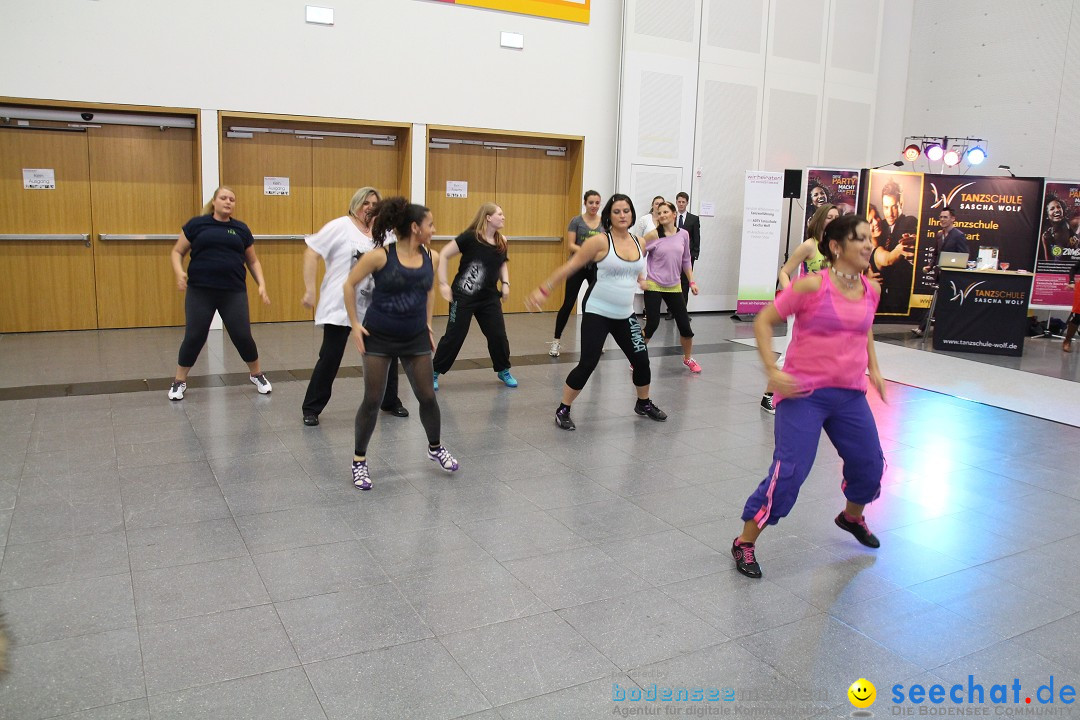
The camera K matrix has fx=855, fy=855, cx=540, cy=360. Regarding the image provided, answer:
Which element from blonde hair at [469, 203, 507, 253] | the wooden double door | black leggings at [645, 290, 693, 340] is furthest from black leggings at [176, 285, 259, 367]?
the wooden double door

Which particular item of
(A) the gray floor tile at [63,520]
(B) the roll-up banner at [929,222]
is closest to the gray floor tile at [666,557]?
(A) the gray floor tile at [63,520]

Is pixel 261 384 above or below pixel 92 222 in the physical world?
below

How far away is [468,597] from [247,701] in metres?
1.02

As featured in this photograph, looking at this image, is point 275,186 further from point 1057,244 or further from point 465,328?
point 1057,244

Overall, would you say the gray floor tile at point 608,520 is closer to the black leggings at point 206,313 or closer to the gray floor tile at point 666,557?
the gray floor tile at point 666,557

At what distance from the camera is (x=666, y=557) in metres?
4.03

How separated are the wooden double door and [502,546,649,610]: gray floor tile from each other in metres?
7.66

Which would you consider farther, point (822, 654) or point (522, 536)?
point (522, 536)

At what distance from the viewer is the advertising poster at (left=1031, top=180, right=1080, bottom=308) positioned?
1154 cm

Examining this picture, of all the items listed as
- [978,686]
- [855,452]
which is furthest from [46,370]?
[978,686]

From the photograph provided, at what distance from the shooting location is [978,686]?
3002 mm

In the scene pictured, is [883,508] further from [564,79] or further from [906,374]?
[564,79]

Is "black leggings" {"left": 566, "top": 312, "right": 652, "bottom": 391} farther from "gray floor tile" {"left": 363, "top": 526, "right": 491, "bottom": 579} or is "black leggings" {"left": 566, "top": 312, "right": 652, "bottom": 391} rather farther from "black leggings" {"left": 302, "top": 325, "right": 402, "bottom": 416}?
"gray floor tile" {"left": 363, "top": 526, "right": 491, "bottom": 579}

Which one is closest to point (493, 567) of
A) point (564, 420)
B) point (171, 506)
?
point (171, 506)
